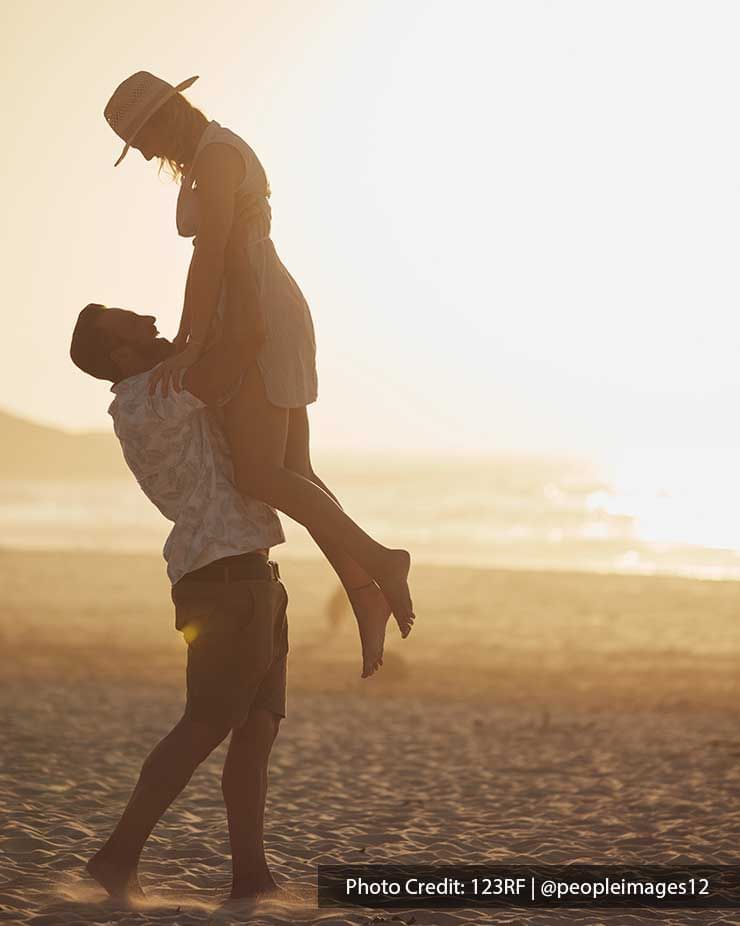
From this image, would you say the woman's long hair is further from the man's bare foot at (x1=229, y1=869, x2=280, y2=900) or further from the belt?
the man's bare foot at (x1=229, y1=869, x2=280, y2=900)

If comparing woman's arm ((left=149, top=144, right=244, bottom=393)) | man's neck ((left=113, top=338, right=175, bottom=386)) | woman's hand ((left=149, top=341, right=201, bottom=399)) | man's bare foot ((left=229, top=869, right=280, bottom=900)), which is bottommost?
man's bare foot ((left=229, top=869, right=280, bottom=900))

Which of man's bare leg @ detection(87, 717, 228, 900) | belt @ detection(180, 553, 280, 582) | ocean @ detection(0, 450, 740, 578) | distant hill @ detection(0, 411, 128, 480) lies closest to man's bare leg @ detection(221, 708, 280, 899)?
man's bare leg @ detection(87, 717, 228, 900)

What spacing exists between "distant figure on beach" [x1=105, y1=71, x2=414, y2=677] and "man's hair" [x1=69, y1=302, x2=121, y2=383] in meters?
0.27

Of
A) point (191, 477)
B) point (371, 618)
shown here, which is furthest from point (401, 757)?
point (191, 477)

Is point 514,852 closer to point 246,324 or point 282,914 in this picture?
point 282,914

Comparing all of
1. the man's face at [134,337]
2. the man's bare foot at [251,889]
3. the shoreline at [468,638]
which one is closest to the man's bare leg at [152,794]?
the man's bare foot at [251,889]

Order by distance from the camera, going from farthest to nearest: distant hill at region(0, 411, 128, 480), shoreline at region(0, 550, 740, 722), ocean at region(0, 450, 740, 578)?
distant hill at region(0, 411, 128, 480) < ocean at region(0, 450, 740, 578) < shoreline at region(0, 550, 740, 722)

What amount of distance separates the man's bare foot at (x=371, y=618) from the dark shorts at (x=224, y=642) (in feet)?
1.02

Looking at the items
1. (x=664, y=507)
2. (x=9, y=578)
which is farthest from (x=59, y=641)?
(x=664, y=507)

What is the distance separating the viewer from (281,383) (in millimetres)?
4020

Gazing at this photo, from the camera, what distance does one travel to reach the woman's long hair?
4043 millimetres

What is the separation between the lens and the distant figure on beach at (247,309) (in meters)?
3.92

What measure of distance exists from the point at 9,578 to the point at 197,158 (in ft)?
61.2

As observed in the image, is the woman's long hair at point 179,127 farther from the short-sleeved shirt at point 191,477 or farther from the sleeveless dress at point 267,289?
the short-sleeved shirt at point 191,477
